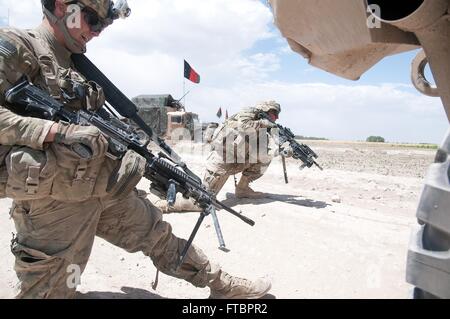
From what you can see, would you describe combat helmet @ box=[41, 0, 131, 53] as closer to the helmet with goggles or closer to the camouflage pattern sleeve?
the helmet with goggles

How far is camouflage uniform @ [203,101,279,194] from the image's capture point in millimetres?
6121

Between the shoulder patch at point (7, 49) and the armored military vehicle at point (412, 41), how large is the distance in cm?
133

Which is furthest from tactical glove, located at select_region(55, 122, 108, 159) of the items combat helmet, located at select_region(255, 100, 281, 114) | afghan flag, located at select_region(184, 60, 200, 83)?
afghan flag, located at select_region(184, 60, 200, 83)

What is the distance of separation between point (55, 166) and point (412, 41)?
1.69 metres

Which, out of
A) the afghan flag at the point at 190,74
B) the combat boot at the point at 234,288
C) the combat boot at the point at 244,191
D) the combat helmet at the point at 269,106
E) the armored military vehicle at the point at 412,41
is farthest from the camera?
the afghan flag at the point at 190,74

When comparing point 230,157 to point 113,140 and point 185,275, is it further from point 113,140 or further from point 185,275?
point 113,140

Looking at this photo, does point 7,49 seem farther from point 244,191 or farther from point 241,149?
point 244,191

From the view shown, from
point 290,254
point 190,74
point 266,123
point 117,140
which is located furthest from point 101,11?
point 190,74

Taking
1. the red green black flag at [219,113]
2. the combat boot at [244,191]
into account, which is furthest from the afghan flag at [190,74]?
the combat boot at [244,191]

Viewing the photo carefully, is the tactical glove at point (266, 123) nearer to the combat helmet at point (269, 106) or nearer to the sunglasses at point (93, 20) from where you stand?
the combat helmet at point (269, 106)

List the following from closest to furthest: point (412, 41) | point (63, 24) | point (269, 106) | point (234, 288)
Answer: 1. point (412, 41)
2. point (63, 24)
3. point (234, 288)
4. point (269, 106)

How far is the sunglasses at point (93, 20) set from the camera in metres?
2.33

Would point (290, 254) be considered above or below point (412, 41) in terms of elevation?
below

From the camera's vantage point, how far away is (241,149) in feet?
20.6
